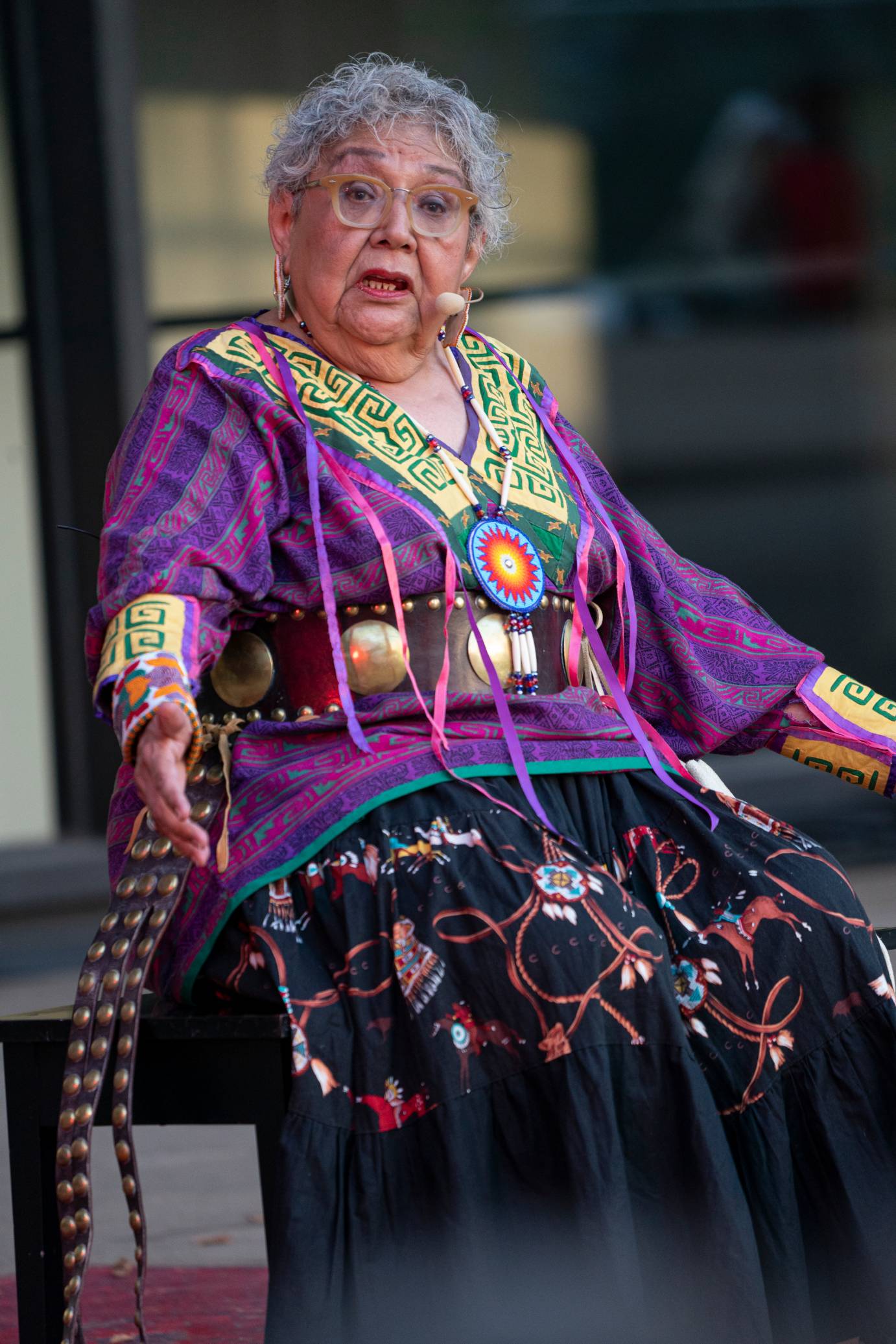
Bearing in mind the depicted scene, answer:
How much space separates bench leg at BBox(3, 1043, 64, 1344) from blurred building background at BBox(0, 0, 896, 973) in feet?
9.56

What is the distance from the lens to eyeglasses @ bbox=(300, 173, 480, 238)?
2023 millimetres

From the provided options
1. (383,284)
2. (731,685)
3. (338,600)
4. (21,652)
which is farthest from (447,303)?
(21,652)

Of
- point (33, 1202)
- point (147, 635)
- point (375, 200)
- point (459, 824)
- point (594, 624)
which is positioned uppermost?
point (375, 200)

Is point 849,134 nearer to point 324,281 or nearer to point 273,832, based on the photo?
point 324,281

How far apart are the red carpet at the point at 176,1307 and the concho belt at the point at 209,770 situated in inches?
15.4

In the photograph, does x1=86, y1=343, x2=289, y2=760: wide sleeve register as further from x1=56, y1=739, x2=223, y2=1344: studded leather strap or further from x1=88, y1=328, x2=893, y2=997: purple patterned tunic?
x1=56, y1=739, x2=223, y2=1344: studded leather strap

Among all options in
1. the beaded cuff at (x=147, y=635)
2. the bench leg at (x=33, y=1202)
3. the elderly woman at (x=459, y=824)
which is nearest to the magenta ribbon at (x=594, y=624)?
the elderly woman at (x=459, y=824)

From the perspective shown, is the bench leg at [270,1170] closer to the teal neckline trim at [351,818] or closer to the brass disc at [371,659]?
the teal neckline trim at [351,818]

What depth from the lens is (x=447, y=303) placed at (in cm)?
207

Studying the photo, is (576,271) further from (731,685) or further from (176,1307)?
(176,1307)

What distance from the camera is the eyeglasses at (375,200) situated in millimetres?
2023

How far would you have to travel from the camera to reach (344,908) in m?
1.71

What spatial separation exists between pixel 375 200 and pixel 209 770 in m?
0.73

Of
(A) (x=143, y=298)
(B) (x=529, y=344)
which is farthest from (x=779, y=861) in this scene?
(B) (x=529, y=344)
